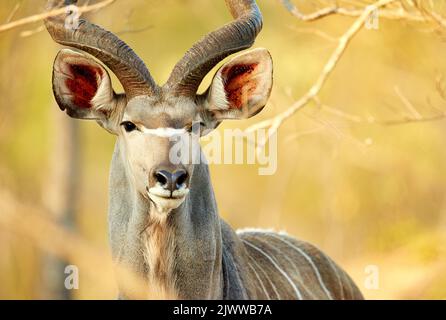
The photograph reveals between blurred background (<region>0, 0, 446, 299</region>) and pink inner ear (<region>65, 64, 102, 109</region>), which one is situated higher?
pink inner ear (<region>65, 64, 102, 109</region>)

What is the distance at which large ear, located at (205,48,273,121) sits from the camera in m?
6.07

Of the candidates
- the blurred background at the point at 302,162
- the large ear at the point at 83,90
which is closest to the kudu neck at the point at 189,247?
the large ear at the point at 83,90

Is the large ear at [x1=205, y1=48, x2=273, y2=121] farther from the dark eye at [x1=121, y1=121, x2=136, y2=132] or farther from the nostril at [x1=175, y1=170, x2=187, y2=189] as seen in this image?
the nostril at [x1=175, y1=170, x2=187, y2=189]

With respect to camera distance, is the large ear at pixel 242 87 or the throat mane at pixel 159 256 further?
the large ear at pixel 242 87

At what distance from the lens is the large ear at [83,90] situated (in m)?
5.97

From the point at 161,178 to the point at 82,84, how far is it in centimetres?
85

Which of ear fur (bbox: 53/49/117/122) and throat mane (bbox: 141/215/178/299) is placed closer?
throat mane (bbox: 141/215/178/299)

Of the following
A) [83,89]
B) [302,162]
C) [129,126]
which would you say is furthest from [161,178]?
[302,162]

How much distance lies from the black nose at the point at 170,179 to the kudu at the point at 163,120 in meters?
0.05

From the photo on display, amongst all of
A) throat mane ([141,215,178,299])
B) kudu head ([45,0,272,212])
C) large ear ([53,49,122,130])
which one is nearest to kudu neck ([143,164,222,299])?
throat mane ([141,215,178,299])

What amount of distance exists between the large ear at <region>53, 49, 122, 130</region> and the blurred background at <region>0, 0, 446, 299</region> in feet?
11.4

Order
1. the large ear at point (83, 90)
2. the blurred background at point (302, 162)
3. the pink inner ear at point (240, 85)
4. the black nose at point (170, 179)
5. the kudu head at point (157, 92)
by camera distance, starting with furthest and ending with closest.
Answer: the blurred background at point (302, 162), the pink inner ear at point (240, 85), the large ear at point (83, 90), the kudu head at point (157, 92), the black nose at point (170, 179)

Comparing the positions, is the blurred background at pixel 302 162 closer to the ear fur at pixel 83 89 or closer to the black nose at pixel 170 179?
the ear fur at pixel 83 89
